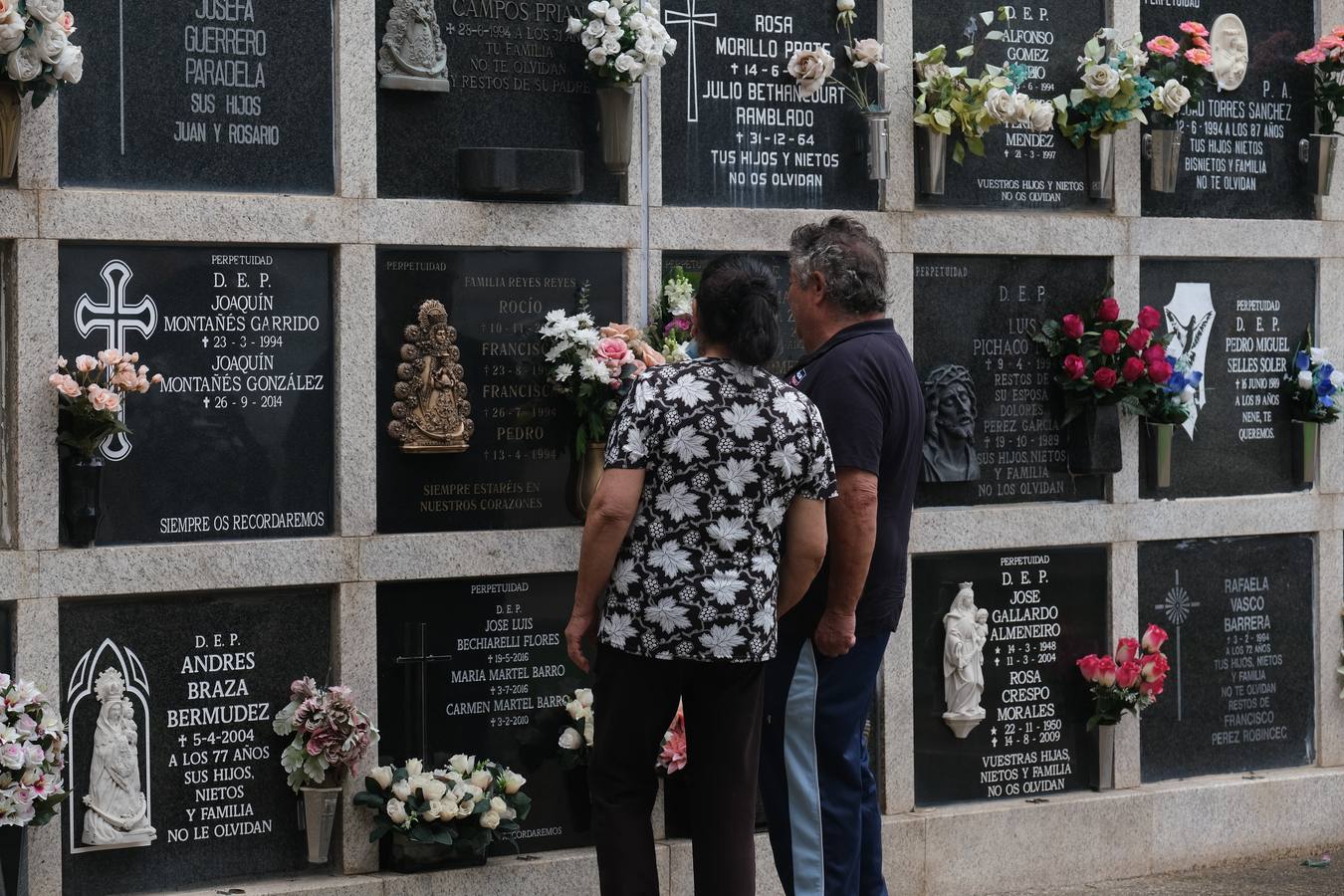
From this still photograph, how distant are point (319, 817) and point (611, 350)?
174 centimetres

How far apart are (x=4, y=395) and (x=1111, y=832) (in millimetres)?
4244

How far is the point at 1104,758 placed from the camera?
22.1ft

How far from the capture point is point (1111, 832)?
666 centimetres

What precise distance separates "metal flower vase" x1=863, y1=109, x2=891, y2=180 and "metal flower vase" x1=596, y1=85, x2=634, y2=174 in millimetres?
923

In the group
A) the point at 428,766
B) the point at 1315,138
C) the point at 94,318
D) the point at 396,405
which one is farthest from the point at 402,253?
the point at 1315,138

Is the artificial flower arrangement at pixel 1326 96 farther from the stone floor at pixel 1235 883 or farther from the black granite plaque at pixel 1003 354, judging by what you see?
the stone floor at pixel 1235 883

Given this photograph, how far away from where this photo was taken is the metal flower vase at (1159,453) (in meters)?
6.76

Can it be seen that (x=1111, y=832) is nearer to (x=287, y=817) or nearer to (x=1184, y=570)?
(x=1184, y=570)

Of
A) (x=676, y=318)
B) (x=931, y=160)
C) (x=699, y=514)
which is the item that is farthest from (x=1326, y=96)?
(x=699, y=514)

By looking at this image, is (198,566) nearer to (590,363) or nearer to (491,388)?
(491,388)

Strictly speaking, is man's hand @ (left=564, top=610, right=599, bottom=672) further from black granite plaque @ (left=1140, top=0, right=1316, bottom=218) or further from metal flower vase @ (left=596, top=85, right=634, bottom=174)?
black granite plaque @ (left=1140, top=0, right=1316, bottom=218)

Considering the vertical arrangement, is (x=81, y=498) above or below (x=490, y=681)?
above

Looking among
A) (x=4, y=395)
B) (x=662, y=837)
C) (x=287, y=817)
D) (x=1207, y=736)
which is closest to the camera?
(x=4, y=395)

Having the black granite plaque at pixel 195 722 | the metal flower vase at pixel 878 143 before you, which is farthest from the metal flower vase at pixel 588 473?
the metal flower vase at pixel 878 143
